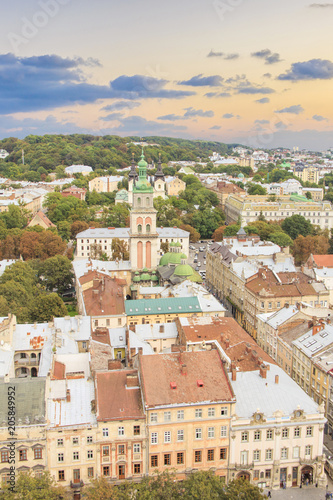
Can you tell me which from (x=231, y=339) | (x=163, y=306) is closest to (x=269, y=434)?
(x=231, y=339)

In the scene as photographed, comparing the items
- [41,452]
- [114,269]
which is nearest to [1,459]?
[41,452]

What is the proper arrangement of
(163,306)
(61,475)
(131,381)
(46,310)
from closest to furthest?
1. (61,475)
2. (131,381)
3. (46,310)
4. (163,306)

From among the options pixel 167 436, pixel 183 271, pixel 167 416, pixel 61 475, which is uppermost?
pixel 183 271

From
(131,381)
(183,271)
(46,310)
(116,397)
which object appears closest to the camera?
(116,397)

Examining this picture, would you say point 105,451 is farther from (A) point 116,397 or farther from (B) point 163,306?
(B) point 163,306

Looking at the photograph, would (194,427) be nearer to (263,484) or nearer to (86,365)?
(263,484)

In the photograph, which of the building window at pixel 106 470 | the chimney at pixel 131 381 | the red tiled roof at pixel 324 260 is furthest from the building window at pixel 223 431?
the red tiled roof at pixel 324 260
